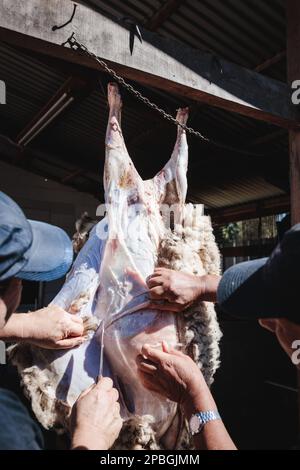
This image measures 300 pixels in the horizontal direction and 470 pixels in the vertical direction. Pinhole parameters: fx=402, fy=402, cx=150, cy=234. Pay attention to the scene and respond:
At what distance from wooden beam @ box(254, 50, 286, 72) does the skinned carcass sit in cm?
159

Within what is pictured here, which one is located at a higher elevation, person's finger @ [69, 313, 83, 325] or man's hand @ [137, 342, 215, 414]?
person's finger @ [69, 313, 83, 325]

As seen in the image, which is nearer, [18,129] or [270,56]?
[270,56]

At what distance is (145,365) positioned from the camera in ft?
6.58

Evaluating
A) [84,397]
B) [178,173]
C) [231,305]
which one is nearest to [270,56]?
[178,173]

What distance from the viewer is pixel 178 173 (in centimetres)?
253

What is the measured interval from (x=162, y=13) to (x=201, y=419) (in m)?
2.87

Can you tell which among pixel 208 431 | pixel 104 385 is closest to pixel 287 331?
pixel 208 431

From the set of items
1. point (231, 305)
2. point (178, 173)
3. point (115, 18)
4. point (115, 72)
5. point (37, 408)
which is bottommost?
point (37, 408)

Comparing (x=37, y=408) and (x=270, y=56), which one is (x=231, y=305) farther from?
(x=270, y=56)

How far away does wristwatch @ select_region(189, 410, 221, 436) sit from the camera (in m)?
1.61

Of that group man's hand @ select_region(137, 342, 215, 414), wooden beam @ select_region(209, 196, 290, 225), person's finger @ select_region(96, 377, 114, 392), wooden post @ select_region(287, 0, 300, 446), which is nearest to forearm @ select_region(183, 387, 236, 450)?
man's hand @ select_region(137, 342, 215, 414)

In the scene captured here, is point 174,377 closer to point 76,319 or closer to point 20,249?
point 76,319

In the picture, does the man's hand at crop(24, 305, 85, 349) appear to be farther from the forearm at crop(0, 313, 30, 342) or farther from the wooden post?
the wooden post

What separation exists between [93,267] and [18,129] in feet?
17.9
